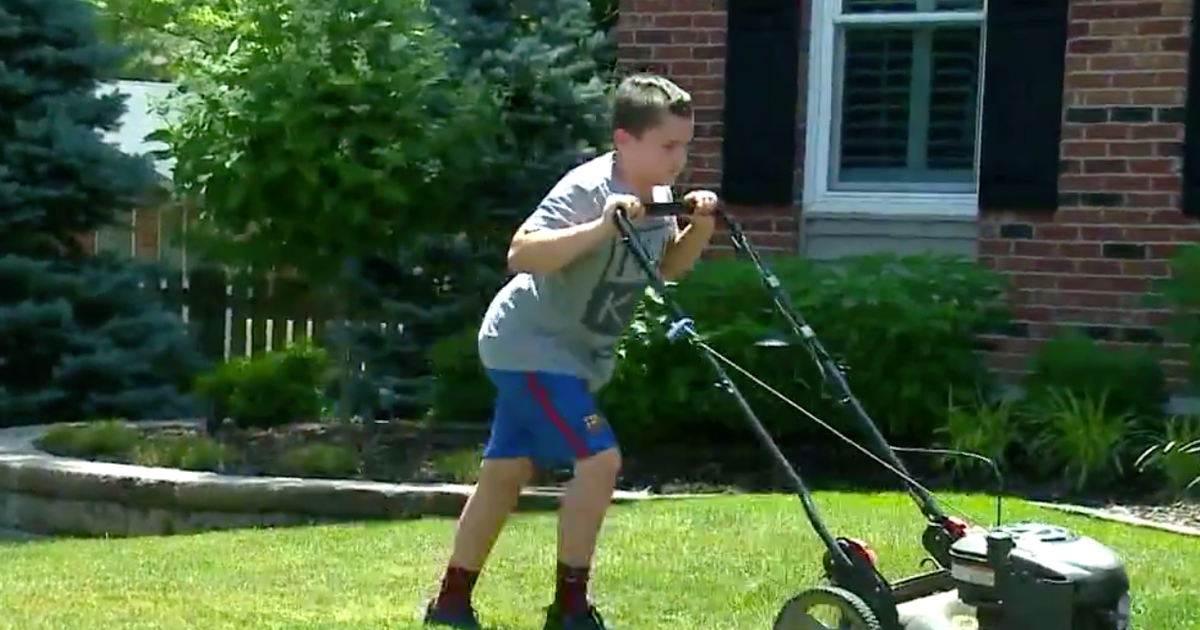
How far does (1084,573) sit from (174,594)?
288 cm

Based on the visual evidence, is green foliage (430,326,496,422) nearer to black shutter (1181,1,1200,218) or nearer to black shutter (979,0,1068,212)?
black shutter (979,0,1068,212)

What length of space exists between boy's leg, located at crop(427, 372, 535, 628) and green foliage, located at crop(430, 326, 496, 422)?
172 inches

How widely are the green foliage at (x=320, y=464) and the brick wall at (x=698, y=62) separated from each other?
92.2 inches

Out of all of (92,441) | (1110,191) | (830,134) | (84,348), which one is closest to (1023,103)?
(1110,191)

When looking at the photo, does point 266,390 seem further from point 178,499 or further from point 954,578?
point 954,578

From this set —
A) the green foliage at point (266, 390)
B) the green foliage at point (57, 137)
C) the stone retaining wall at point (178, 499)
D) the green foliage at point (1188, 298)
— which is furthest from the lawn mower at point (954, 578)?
the green foliage at point (57, 137)

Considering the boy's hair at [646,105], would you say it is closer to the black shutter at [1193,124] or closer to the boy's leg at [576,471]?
the boy's leg at [576,471]

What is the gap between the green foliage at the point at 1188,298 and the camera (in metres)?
8.09

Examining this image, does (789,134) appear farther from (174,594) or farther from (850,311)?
(174,594)

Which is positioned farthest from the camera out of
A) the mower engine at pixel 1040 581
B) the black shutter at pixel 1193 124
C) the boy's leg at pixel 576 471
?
the black shutter at pixel 1193 124

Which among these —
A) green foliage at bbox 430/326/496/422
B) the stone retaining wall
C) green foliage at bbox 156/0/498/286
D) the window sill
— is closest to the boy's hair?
the stone retaining wall

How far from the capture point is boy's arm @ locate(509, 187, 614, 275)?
187 inches

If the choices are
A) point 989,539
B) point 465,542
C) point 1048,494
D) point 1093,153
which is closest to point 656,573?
point 465,542

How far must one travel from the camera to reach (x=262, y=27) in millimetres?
9086
